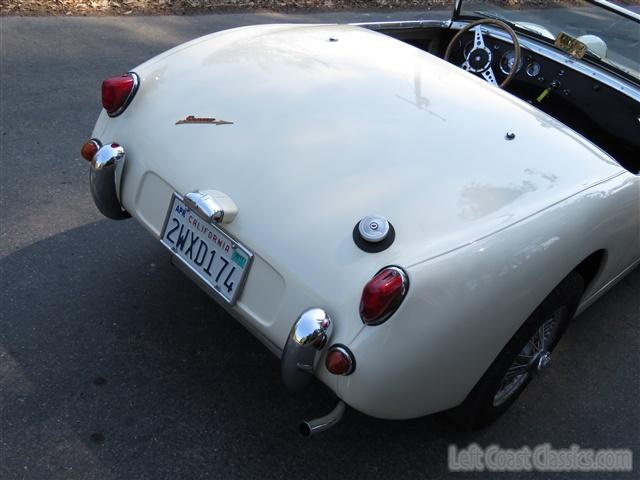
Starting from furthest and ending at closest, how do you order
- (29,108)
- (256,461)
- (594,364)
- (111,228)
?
(29,108)
(111,228)
(594,364)
(256,461)

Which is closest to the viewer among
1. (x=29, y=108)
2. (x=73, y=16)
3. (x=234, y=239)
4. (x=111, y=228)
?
(x=234, y=239)

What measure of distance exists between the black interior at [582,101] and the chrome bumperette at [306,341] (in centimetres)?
206

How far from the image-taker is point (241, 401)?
2561 mm

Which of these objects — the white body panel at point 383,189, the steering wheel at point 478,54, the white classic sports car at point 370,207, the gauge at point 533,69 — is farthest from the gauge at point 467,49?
the white body panel at point 383,189

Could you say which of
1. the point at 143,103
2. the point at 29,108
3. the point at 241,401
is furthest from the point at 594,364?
the point at 29,108

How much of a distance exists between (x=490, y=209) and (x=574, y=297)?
0.57m

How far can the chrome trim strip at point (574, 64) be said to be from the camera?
3232 mm

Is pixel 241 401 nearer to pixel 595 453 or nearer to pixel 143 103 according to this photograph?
pixel 143 103

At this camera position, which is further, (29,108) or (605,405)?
(29,108)

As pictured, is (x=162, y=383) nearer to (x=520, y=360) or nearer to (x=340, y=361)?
(x=340, y=361)

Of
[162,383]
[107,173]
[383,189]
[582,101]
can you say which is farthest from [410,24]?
[162,383]

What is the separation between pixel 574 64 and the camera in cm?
338

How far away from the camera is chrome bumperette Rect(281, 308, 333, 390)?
6.24 feet

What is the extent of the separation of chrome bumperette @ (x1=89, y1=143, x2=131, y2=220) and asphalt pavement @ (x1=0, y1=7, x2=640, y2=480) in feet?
1.95
